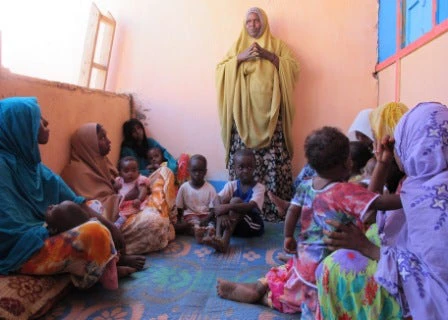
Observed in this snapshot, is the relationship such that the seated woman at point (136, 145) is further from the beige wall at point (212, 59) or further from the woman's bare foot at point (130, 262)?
the woman's bare foot at point (130, 262)

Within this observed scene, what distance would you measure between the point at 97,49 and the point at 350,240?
159 inches

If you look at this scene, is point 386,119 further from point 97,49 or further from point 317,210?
point 97,49

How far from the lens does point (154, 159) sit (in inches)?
157

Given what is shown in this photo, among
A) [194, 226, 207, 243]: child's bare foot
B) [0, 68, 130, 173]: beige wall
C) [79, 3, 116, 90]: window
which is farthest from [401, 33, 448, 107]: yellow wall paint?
[79, 3, 116, 90]: window

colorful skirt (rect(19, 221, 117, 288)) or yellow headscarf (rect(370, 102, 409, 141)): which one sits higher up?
yellow headscarf (rect(370, 102, 409, 141))

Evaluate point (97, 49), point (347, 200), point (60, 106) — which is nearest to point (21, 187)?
point (60, 106)

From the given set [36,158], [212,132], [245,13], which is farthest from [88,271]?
[245,13]

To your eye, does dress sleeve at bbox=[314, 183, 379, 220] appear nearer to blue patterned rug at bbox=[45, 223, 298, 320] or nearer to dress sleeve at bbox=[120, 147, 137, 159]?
blue patterned rug at bbox=[45, 223, 298, 320]

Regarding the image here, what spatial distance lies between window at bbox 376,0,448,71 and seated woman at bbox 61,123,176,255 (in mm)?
2559

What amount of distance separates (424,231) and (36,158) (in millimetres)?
1987

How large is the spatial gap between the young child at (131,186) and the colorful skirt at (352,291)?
1974 mm

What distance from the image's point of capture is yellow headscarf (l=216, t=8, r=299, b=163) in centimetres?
402

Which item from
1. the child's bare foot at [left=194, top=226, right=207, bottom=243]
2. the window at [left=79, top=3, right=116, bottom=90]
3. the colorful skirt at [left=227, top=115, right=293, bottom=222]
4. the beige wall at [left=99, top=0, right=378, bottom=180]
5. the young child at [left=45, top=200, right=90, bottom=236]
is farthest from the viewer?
the beige wall at [left=99, top=0, right=378, bottom=180]

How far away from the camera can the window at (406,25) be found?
286 cm
